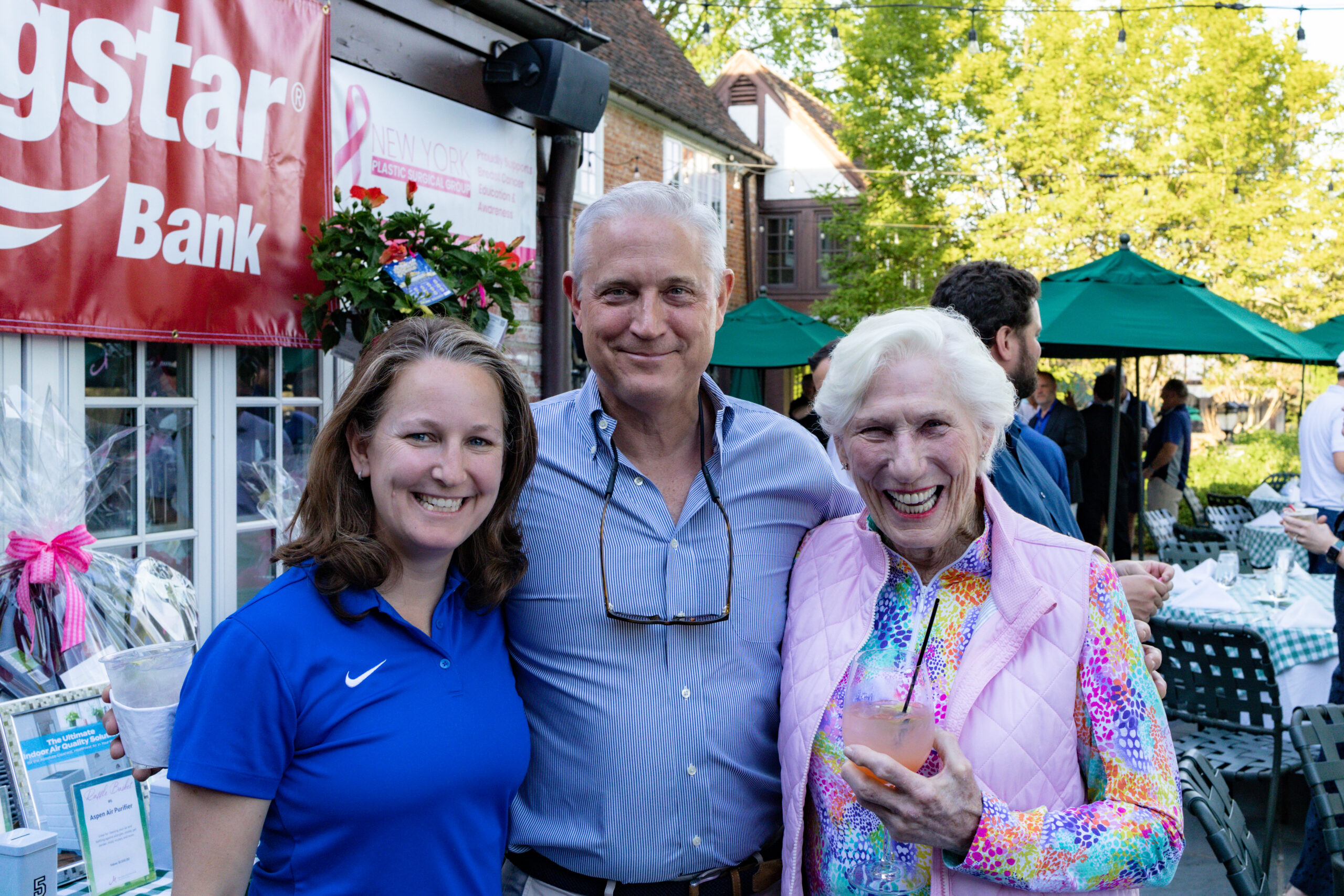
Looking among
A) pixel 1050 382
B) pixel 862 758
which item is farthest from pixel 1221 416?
pixel 862 758

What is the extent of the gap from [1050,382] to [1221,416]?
76.4ft

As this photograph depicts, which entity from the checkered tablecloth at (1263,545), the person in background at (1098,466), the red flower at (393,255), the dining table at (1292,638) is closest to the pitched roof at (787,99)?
the person in background at (1098,466)

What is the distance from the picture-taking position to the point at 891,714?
5.23ft

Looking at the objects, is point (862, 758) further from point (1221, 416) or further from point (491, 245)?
point (1221, 416)

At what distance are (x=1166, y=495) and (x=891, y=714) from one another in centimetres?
1112

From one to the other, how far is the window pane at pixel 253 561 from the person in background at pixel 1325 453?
6168 mm

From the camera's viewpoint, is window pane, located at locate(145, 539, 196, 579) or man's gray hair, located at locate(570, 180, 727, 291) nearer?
man's gray hair, located at locate(570, 180, 727, 291)

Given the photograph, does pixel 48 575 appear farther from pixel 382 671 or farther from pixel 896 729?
pixel 896 729

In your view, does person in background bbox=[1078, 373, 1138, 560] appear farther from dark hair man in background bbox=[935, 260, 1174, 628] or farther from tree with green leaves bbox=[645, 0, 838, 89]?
tree with green leaves bbox=[645, 0, 838, 89]

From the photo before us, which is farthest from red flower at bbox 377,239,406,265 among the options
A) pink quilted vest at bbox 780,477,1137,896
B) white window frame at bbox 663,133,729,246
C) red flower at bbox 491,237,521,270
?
white window frame at bbox 663,133,729,246

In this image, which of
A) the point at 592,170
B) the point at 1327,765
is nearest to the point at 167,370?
the point at 1327,765

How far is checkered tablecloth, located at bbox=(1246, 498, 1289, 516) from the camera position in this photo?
9820 millimetres

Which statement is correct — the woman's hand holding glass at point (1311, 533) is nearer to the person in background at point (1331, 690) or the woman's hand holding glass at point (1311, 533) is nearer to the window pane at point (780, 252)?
the person in background at point (1331, 690)

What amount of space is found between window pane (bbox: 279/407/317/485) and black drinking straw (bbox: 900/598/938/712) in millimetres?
3647
